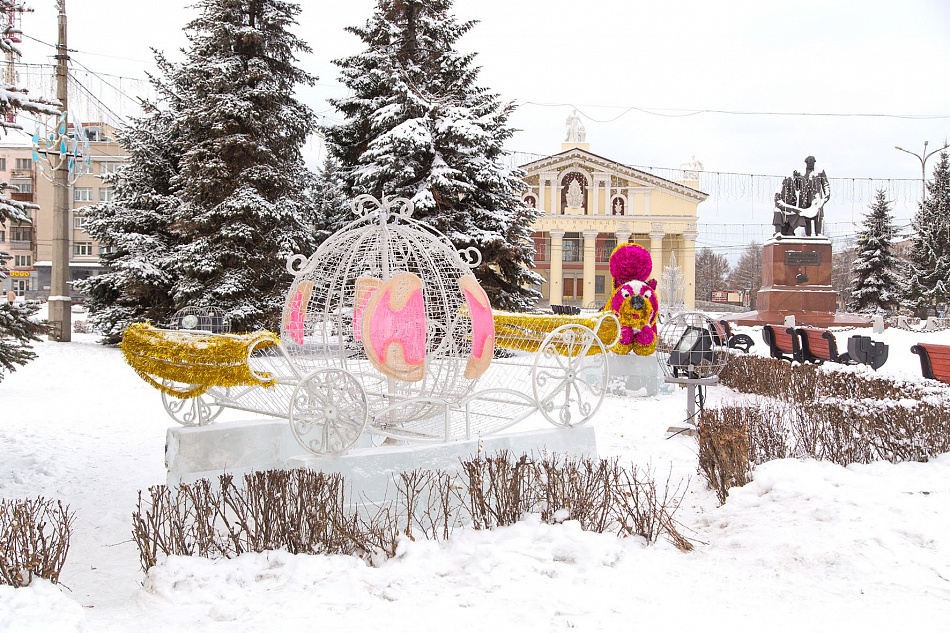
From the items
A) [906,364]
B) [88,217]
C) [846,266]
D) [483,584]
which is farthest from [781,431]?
[846,266]

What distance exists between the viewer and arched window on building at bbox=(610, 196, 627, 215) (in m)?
49.5

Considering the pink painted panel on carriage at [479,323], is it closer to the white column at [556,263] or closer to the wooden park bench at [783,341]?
the wooden park bench at [783,341]

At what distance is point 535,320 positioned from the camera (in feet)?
31.6

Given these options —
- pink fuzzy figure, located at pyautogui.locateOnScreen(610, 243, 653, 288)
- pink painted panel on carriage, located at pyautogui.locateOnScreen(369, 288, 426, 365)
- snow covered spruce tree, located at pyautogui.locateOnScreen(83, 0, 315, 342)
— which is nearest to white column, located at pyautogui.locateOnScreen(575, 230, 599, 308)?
snow covered spruce tree, located at pyautogui.locateOnScreen(83, 0, 315, 342)

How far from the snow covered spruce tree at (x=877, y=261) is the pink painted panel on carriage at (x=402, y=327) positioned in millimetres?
35815

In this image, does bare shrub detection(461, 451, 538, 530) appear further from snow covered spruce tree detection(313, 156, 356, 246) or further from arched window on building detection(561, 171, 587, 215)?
arched window on building detection(561, 171, 587, 215)

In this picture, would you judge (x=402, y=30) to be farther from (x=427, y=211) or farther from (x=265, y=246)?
(x=265, y=246)

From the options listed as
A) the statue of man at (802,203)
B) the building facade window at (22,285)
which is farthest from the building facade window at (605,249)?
the building facade window at (22,285)

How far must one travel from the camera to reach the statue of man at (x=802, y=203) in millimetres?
21969

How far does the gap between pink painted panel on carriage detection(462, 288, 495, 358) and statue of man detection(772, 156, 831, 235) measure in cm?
2035

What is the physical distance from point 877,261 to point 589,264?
62.1 ft

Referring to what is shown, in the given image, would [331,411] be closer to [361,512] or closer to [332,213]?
[361,512]

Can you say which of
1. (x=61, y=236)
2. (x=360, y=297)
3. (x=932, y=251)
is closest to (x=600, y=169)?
(x=932, y=251)

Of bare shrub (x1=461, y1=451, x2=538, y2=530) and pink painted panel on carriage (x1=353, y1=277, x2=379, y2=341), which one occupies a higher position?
pink painted panel on carriage (x1=353, y1=277, x2=379, y2=341)
